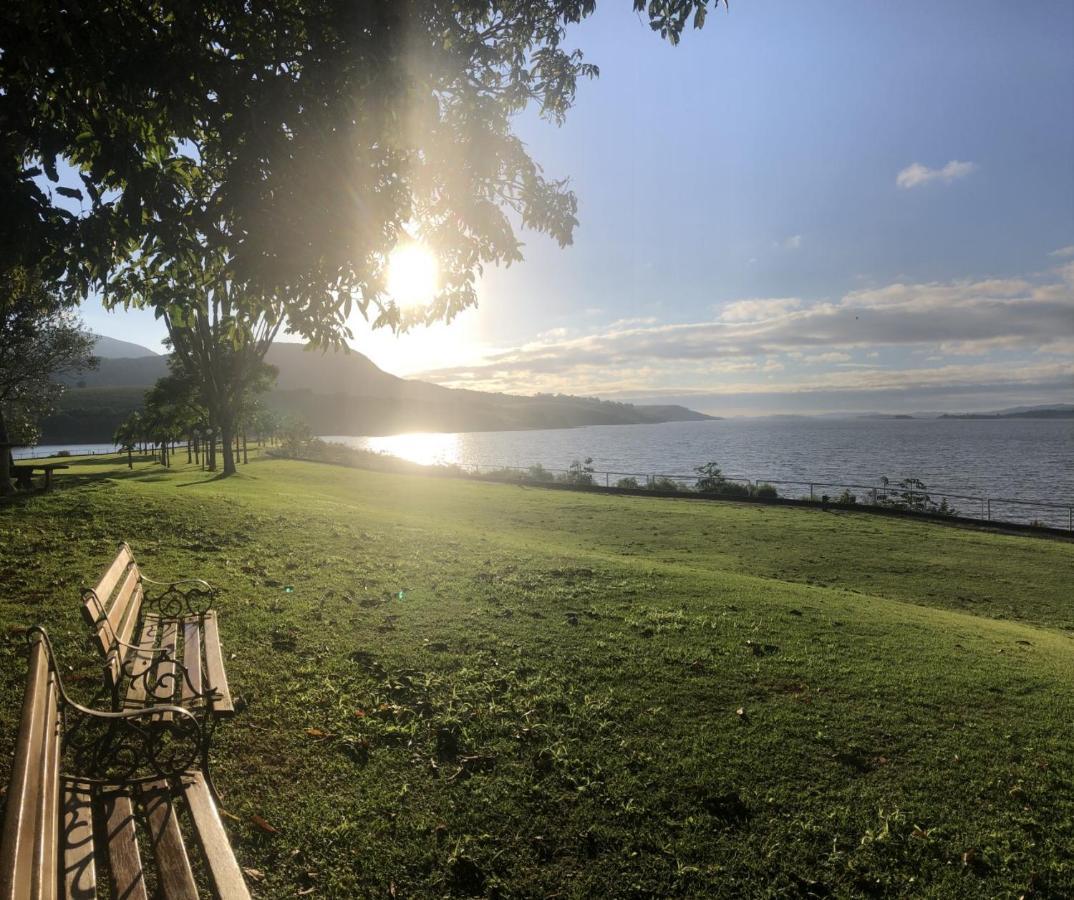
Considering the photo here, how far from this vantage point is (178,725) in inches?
196

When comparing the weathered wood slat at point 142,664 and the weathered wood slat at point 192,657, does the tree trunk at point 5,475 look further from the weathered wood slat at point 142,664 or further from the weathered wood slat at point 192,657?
the weathered wood slat at point 192,657

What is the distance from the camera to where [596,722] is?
5.68m

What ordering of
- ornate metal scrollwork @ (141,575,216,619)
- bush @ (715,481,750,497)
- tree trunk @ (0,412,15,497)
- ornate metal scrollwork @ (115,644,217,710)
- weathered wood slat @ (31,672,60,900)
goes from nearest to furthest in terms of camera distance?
weathered wood slat @ (31,672,60,900)
ornate metal scrollwork @ (115,644,217,710)
ornate metal scrollwork @ (141,575,216,619)
tree trunk @ (0,412,15,497)
bush @ (715,481,750,497)

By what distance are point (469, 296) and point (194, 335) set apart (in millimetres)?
29315

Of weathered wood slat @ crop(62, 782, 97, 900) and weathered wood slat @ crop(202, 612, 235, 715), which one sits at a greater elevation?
weathered wood slat @ crop(202, 612, 235, 715)

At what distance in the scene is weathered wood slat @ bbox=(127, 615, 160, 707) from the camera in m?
4.73

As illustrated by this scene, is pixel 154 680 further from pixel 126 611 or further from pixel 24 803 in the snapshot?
pixel 24 803

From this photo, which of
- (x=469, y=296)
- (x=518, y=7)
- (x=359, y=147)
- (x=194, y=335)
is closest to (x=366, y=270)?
(x=359, y=147)

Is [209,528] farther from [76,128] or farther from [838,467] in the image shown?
[838,467]

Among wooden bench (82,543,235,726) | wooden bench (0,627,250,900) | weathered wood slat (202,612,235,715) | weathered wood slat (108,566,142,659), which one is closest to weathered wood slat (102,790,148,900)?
wooden bench (0,627,250,900)

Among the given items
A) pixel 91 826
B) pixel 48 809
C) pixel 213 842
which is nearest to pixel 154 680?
pixel 91 826

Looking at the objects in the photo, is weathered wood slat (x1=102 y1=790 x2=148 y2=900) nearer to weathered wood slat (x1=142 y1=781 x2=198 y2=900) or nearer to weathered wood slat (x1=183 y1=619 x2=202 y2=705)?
weathered wood slat (x1=142 y1=781 x2=198 y2=900)

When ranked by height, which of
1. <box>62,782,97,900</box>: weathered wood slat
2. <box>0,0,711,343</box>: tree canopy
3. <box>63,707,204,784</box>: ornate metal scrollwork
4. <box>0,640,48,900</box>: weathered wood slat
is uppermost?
<box>0,0,711,343</box>: tree canopy

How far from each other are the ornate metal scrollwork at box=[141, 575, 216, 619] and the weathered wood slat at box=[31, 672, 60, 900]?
3681mm
